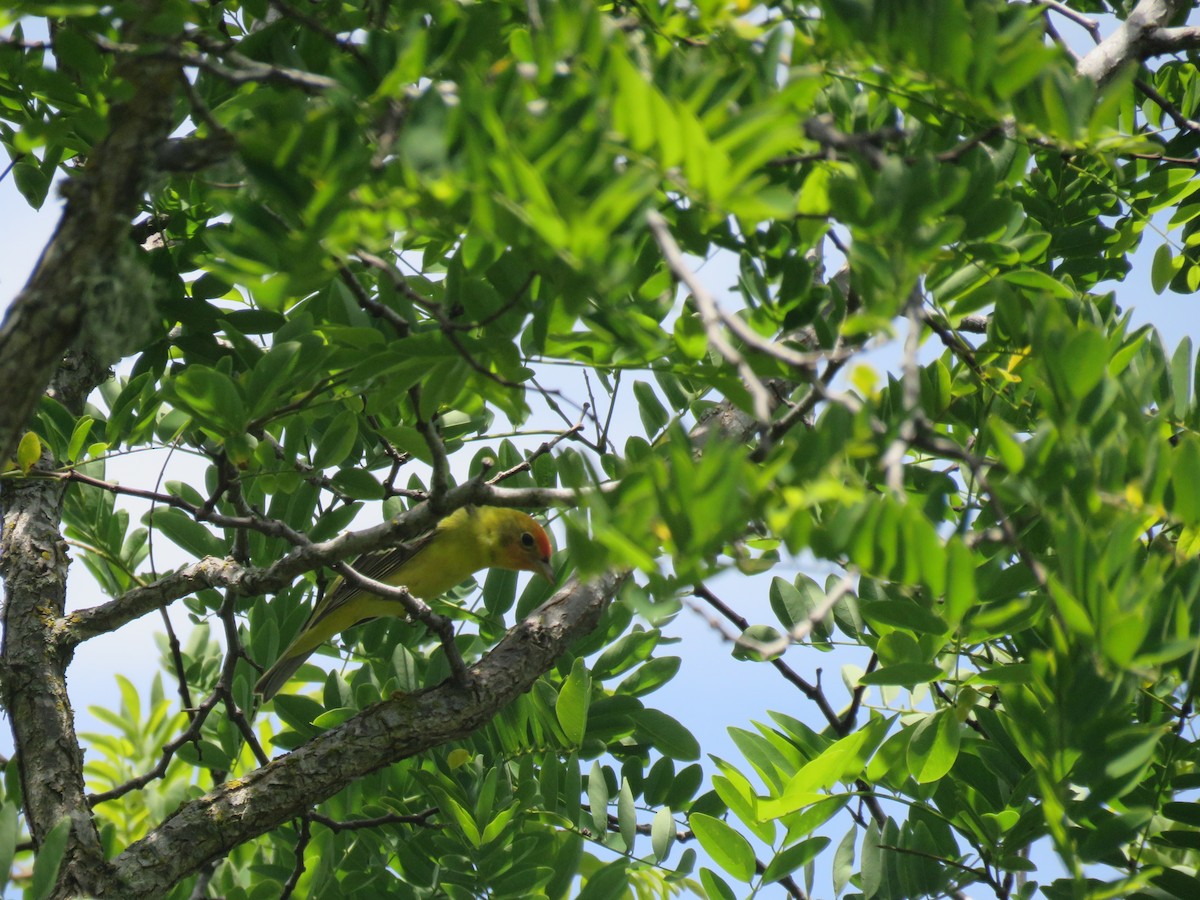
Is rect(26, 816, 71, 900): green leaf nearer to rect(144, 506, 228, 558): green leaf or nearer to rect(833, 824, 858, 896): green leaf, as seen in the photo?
rect(144, 506, 228, 558): green leaf

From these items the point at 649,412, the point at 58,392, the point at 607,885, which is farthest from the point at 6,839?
the point at 649,412

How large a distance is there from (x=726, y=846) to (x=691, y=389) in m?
1.78

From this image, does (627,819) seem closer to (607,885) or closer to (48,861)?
(607,885)

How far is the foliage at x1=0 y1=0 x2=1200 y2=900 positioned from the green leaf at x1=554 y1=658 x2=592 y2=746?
0.09ft

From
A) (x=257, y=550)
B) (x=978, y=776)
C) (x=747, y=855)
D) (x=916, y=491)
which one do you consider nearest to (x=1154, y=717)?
(x=978, y=776)

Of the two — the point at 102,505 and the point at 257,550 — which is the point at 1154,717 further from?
the point at 102,505

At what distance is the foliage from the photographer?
5.75ft

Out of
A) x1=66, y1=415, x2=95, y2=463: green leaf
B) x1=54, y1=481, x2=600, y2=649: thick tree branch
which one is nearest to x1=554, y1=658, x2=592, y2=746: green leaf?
x1=54, y1=481, x2=600, y2=649: thick tree branch

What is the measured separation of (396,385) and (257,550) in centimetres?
203

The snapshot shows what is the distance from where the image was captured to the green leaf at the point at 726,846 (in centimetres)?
302

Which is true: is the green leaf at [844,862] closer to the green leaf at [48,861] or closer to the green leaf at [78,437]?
the green leaf at [48,861]

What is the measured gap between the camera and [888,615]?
7.80ft

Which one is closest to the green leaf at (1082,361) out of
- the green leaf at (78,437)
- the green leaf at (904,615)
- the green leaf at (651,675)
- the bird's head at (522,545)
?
the green leaf at (904,615)

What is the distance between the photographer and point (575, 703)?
3.66 meters
